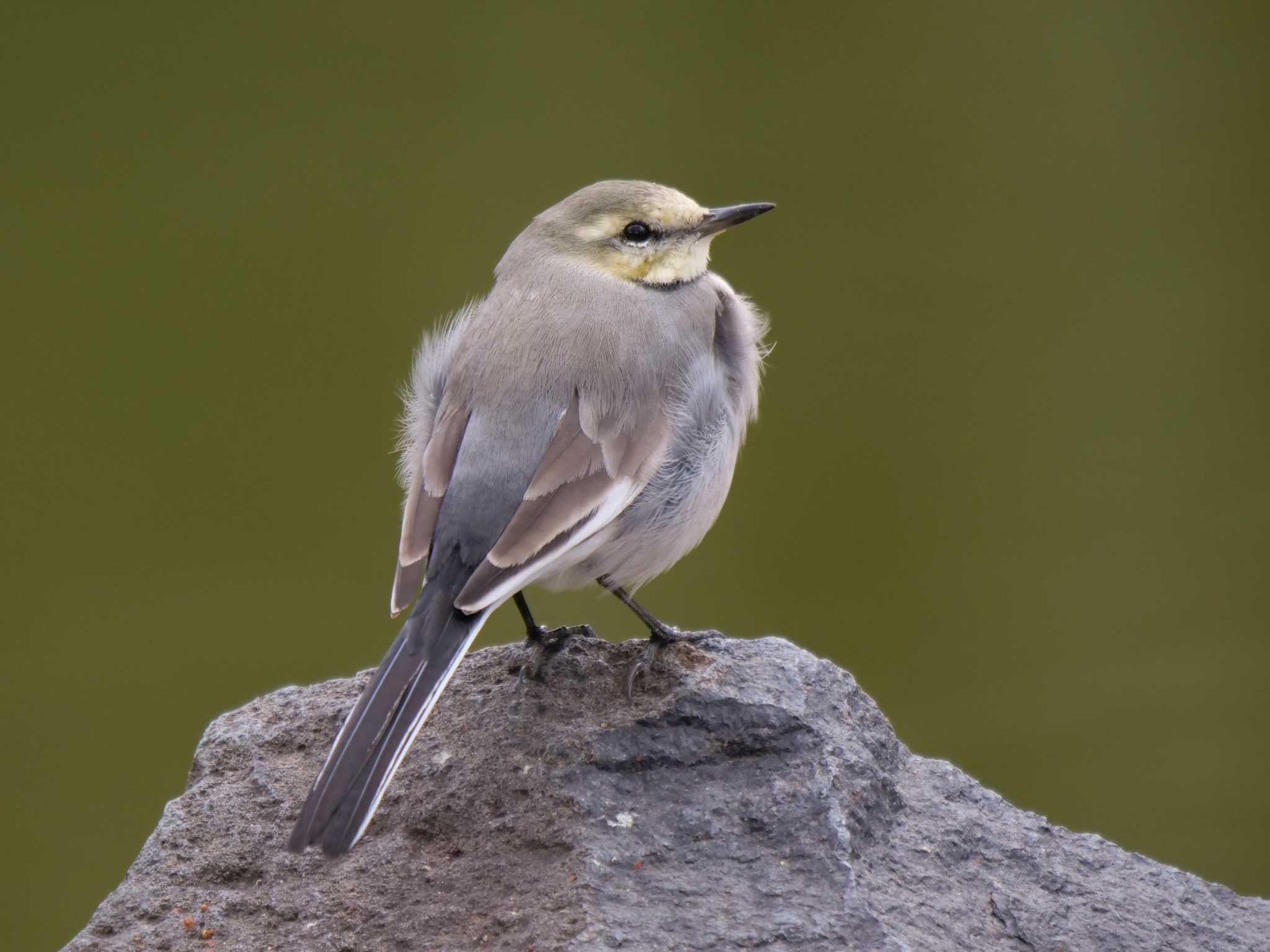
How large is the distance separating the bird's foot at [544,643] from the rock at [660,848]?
5 centimetres

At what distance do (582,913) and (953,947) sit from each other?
689 millimetres

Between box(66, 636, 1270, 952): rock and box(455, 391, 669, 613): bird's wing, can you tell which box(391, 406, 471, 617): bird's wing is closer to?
box(455, 391, 669, 613): bird's wing

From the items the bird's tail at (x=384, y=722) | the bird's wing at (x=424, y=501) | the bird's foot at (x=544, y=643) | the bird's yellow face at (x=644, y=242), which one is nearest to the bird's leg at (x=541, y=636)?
the bird's foot at (x=544, y=643)

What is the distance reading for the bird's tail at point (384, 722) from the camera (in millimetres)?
2475

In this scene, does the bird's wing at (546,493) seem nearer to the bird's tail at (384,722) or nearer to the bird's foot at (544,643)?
the bird's tail at (384,722)

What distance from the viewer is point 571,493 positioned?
3.00 meters

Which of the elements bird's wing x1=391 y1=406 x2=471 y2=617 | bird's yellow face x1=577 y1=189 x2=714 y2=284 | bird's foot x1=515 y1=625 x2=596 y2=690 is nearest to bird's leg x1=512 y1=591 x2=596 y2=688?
bird's foot x1=515 y1=625 x2=596 y2=690

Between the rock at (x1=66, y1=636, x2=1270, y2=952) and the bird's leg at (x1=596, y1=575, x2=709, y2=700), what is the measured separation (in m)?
0.03

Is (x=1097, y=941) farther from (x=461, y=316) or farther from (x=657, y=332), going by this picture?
(x=461, y=316)

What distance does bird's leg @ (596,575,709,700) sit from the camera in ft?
10.7

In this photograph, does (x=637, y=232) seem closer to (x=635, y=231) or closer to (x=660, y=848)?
(x=635, y=231)

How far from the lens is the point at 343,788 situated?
8.25 feet

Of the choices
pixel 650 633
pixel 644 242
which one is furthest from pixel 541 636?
pixel 644 242

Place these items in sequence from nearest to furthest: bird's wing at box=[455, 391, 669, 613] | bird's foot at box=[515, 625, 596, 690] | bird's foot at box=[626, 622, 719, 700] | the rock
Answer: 1. the rock
2. bird's wing at box=[455, 391, 669, 613]
3. bird's foot at box=[626, 622, 719, 700]
4. bird's foot at box=[515, 625, 596, 690]
